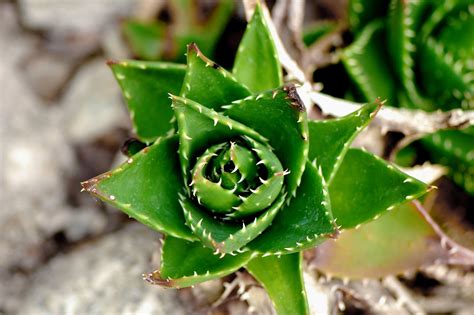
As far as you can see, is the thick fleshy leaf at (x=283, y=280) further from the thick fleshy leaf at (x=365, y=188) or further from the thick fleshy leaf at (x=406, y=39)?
the thick fleshy leaf at (x=406, y=39)

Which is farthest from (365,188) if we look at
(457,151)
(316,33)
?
(316,33)

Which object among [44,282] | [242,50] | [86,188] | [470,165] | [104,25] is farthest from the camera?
[104,25]

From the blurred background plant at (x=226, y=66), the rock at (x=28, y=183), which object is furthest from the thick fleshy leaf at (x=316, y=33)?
the rock at (x=28, y=183)

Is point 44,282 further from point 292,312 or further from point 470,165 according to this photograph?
point 470,165

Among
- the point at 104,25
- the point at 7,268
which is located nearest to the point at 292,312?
the point at 7,268

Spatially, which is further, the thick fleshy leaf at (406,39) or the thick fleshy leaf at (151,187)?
the thick fleshy leaf at (406,39)

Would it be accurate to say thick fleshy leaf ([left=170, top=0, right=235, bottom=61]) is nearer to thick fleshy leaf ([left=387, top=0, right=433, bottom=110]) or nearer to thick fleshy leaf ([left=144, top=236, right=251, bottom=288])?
thick fleshy leaf ([left=387, top=0, right=433, bottom=110])

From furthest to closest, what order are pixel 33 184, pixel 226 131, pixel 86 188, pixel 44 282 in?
1. pixel 33 184
2. pixel 44 282
3. pixel 226 131
4. pixel 86 188
